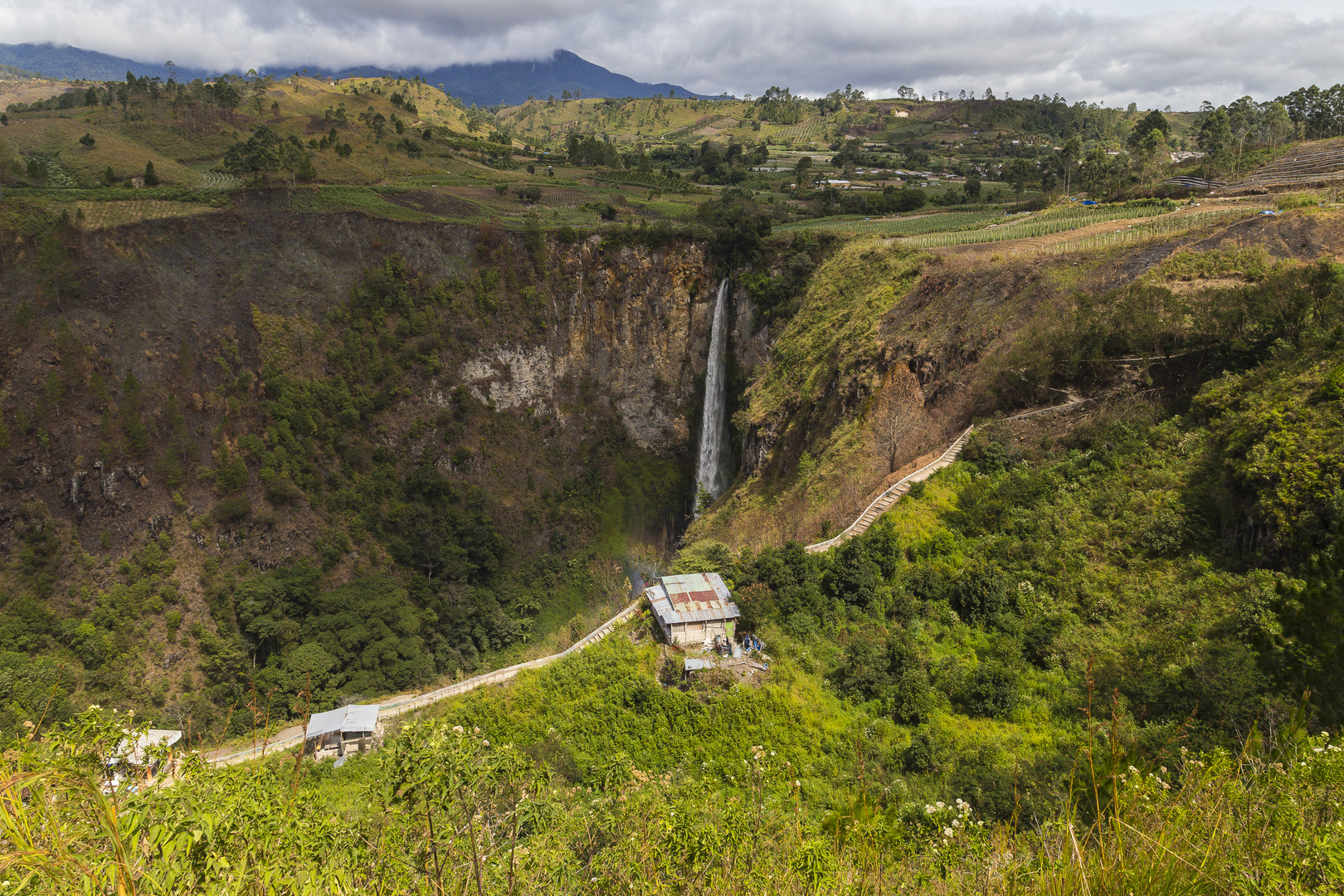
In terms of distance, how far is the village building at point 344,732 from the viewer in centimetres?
2016

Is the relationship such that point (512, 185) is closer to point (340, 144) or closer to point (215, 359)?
point (340, 144)

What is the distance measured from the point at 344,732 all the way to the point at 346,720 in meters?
0.34

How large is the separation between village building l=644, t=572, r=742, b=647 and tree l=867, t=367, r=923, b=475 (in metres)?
8.15

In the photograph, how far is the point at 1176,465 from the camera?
15477 millimetres

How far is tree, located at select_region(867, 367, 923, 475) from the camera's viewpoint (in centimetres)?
2211

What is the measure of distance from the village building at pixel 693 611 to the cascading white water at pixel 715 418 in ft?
71.2

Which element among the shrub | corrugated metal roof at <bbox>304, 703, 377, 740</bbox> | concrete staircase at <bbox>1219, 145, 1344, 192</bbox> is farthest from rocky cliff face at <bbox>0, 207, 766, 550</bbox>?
concrete staircase at <bbox>1219, 145, 1344, 192</bbox>

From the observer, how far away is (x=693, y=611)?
647 inches

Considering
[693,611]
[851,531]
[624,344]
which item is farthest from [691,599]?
[624,344]

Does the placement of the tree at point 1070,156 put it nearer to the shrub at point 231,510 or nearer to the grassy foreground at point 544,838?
the grassy foreground at point 544,838

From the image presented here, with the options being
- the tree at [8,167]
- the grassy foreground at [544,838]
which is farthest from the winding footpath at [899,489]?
the tree at [8,167]

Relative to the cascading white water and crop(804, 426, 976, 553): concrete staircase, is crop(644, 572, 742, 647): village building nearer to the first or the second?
crop(804, 426, 976, 553): concrete staircase

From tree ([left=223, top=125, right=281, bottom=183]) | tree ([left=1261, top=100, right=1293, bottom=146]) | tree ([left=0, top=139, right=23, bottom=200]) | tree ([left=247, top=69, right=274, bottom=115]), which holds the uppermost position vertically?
tree ([left=247, top=69, right=274, bottom=115])

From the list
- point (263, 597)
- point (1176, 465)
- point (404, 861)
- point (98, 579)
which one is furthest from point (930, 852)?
point (98, 579)
